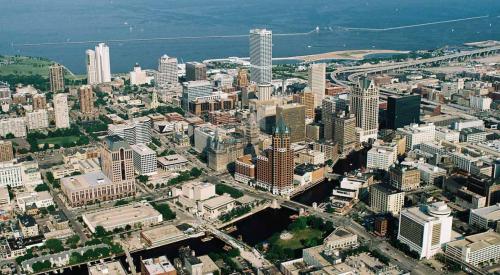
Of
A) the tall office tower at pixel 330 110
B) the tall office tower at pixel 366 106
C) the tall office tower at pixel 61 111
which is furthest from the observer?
the tall office tower at pixel 61 111

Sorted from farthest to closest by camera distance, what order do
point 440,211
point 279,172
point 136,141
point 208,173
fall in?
point 136,141 < point 208,173 < point 279,172 < point 440,211

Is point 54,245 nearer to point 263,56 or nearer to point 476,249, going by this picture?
point 476,249

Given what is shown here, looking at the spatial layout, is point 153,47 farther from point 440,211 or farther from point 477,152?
point 440,211

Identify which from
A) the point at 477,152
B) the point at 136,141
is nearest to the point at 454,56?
the point at 477,152

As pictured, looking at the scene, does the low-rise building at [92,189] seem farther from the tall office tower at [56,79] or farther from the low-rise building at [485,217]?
the tall office tower at [56,79]

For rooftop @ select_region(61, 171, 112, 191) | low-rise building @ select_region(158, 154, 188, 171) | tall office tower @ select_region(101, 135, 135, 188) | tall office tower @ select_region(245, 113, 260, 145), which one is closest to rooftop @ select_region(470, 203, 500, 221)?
tall office tower @ select_region(245, 113, 260, 145)

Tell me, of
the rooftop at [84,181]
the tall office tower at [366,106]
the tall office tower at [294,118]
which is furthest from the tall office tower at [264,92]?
the rooftop at [84,181]
